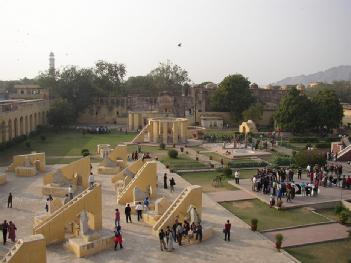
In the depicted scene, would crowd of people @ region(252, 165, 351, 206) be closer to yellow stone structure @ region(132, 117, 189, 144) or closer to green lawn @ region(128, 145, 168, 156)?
green lawn @ region(128, 145, 168, 156)

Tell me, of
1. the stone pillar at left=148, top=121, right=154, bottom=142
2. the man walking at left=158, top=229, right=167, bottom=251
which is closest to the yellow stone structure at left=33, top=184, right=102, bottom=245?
the man walking at left=158, top=229, right=167, bottom=251

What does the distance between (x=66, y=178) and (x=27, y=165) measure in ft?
17.9

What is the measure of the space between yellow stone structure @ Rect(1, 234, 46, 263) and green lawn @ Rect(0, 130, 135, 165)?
70.5 ft

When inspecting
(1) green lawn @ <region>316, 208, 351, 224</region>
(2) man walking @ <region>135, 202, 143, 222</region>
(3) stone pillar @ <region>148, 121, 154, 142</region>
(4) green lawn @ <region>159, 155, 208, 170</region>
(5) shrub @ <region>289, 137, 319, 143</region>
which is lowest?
Answer: (1) green lawn @ <region>316, 208, 351, 224</region>

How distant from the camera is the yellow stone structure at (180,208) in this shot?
1714cm

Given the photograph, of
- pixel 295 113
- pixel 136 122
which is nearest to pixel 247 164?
pixel 295 113

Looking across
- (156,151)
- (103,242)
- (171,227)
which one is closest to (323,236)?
(171,227)

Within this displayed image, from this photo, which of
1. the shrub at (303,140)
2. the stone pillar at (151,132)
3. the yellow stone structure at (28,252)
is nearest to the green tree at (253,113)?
the shrub at (303,140)

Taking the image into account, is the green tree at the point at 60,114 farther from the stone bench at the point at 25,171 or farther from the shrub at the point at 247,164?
the shrub at the point at 247,164

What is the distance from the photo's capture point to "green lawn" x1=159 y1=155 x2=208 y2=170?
31281mm

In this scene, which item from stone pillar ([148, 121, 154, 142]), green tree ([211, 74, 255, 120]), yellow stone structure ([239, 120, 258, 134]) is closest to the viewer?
→ yellow stone structure ([239, 120, 258, 134])

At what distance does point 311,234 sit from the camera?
1772 centimetres

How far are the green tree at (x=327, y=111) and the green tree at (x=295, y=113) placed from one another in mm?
1462

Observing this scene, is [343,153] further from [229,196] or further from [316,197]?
[229,196]
